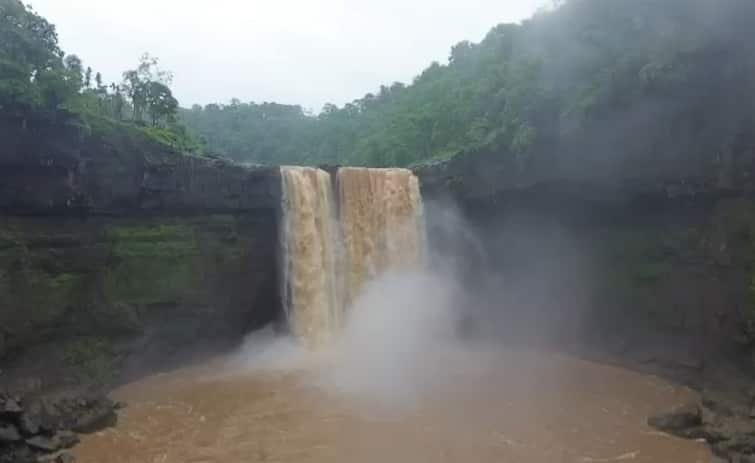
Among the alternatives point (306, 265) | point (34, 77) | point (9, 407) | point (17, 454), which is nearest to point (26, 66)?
point (34, 77)

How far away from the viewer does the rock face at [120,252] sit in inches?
671

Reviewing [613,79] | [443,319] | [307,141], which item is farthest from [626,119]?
[307,141]

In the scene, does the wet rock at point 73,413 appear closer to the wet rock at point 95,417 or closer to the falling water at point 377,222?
the wet rock at point 95,417

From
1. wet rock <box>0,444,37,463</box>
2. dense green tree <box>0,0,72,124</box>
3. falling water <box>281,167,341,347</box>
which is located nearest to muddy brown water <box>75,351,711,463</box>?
wet rock <box>0,444,37,463</box>

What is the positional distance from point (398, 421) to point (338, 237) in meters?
9.85

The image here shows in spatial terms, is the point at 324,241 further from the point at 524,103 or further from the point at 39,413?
the point at 39,413

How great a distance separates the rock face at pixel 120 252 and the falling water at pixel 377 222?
9.07 feet

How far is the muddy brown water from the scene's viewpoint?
13281mm

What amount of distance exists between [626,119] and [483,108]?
13.8 metres

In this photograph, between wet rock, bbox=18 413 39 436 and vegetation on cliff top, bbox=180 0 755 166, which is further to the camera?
vegetation on cliff top, bbox=180 0 755 166

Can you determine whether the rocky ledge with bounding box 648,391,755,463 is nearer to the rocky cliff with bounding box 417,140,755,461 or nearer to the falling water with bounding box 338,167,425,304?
the rocky cliff with bounding box 417,140,755,461

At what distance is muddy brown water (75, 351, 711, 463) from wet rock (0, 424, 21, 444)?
1223 millimetres

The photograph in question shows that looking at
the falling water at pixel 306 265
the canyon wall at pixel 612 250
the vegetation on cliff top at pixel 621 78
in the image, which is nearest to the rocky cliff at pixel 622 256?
the canyon wall at pixel 612 250

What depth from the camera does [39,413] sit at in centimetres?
1467
